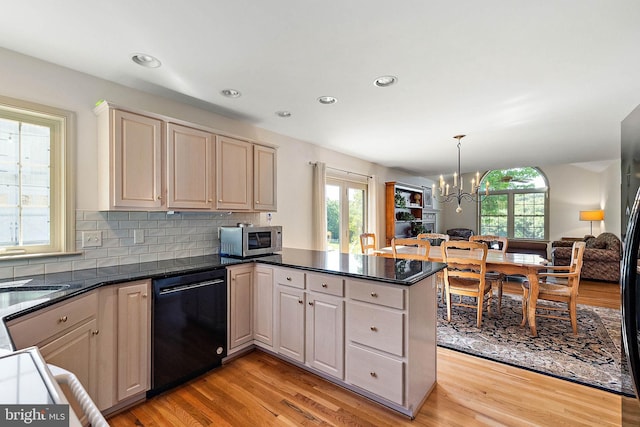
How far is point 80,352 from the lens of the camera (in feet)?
5.74

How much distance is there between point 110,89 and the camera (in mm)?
2461

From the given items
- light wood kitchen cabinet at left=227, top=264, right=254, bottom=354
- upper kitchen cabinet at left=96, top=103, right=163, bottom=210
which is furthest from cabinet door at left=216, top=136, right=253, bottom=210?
light wood kitchen cabinet at left=227, top=264, right=254, bottom=354

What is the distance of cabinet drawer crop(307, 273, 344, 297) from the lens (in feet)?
7.24

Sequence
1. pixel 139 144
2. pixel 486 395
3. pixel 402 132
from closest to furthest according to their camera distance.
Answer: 1. pixel 486 395
2. pixel 139 144
3. pixel 402 132

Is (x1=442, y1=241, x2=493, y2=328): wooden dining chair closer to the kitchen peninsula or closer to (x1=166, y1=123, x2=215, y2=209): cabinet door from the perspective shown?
the kitchen peninsula

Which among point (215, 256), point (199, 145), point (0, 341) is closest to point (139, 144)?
point (199, 145)

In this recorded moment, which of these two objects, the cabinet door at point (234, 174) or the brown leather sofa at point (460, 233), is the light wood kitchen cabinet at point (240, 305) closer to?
the cabinet door at point (234, 174)

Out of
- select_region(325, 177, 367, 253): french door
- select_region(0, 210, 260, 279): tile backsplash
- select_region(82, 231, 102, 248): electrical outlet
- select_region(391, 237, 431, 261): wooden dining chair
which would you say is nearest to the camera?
select_region(0, 210, 260, 279): tile backsplash

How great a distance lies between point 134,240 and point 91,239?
1.00 ft

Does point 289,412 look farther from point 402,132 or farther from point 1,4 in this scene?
point 402,132

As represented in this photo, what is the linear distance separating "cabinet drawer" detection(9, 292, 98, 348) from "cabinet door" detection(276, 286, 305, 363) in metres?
1.30

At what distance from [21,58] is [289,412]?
118 inches

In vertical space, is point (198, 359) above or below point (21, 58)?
below

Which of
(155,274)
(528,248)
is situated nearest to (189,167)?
(155,274)
